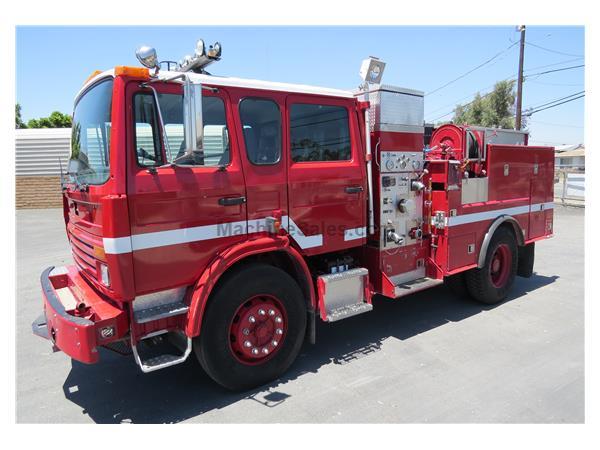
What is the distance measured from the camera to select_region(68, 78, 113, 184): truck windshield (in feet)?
10.5

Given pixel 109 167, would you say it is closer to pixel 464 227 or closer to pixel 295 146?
pixel 295 146

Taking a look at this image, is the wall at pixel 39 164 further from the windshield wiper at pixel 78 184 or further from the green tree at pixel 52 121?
the windshield wiper at pixel 78 184

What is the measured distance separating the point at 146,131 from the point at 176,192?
497 millimetres

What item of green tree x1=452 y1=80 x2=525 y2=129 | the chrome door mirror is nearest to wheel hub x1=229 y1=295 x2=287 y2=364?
the chrome door mirror

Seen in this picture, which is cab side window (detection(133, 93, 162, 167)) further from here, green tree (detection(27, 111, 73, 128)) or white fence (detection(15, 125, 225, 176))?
green tree (detection(27, 111, 73, 128))

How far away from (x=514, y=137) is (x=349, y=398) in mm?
5216

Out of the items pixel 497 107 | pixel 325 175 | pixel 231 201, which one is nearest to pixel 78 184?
pixel 231 201

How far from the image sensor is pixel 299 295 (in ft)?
12.9

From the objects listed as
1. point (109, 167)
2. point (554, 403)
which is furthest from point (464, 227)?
point (109, 167)

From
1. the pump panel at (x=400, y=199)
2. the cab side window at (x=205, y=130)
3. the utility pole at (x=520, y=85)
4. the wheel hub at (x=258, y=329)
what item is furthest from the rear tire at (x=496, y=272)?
the utility pole at (x=520, y=85)

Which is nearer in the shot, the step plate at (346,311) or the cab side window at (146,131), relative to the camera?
the cab side window at (146,131)

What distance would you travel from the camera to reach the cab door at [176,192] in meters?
3.09

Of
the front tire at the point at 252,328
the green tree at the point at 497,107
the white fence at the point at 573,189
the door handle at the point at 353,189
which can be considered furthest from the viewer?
the green tree at the point at 497,107

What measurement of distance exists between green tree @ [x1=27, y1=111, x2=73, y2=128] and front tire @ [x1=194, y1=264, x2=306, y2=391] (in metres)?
29.9
